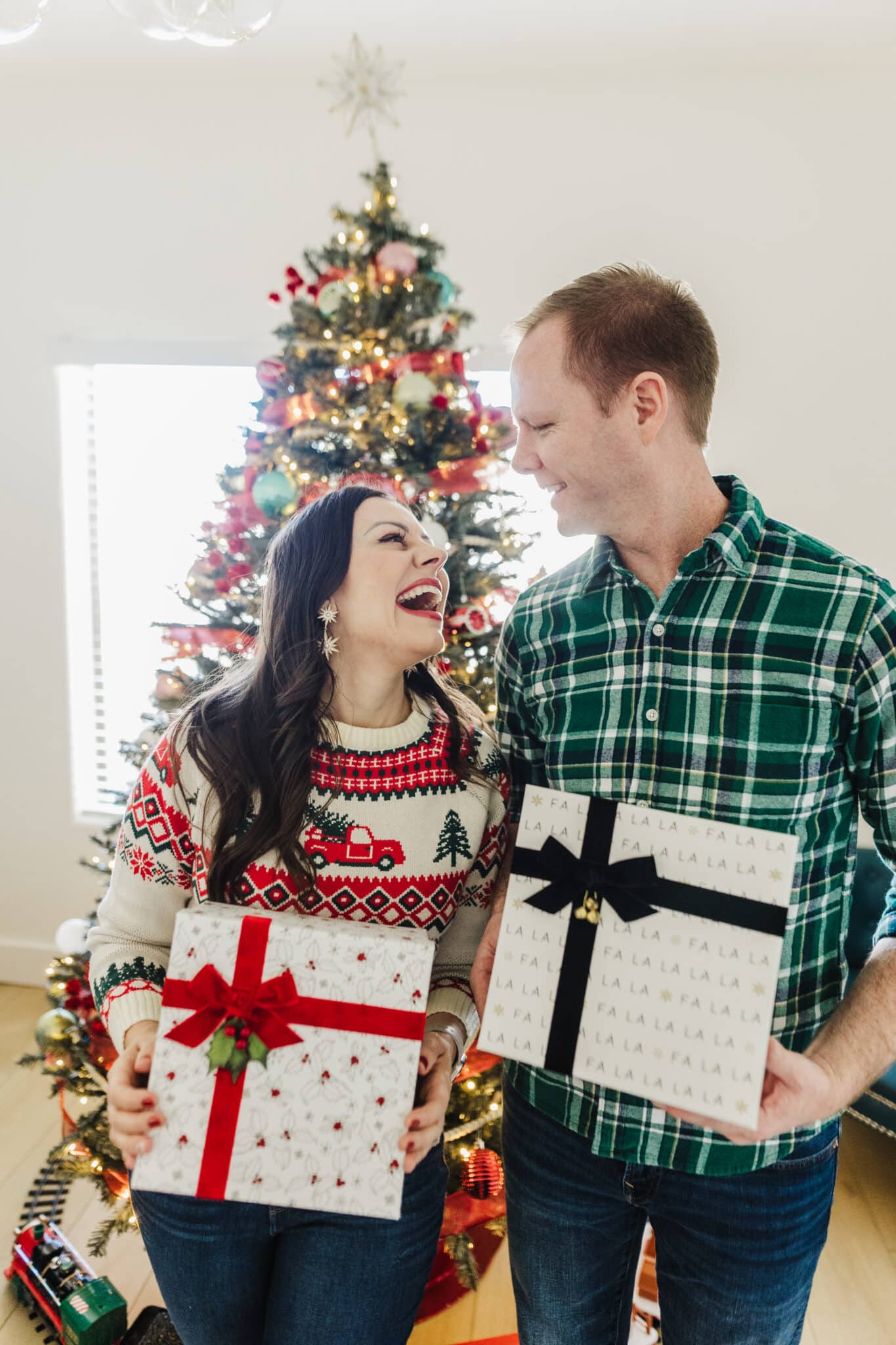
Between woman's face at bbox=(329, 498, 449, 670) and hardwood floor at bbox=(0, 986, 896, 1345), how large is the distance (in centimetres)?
157

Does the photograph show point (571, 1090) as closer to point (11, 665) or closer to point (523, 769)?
point (523, 769)

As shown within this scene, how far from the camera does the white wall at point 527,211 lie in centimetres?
Result: 257

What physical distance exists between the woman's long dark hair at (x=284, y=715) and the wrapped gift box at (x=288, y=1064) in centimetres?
14

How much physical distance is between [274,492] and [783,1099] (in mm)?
1460

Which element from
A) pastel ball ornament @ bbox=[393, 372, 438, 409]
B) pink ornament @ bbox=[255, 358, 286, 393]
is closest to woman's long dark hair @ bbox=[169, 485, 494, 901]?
pastel ball ornament @ bbox=[393, 372, 438, 409]

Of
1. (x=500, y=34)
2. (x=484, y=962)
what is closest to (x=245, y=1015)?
(x=484, y=962)

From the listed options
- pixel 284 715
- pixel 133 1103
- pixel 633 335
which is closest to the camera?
pixel 133 1103

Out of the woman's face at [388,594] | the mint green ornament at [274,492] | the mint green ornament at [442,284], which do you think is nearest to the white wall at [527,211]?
the mint green ornament at [442,284]

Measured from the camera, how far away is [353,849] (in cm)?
115

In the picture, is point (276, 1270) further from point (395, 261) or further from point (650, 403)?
point (395, 261)

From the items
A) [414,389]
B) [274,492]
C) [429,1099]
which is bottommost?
[429,1099]

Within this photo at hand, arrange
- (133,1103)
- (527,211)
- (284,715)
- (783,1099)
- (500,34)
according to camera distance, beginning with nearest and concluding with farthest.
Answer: (783,1099)
(133,1103)
(284,715)
(500,34)
(527,211)

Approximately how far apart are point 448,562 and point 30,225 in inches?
82.2

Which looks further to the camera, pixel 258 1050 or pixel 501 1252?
pixel 501 1252
